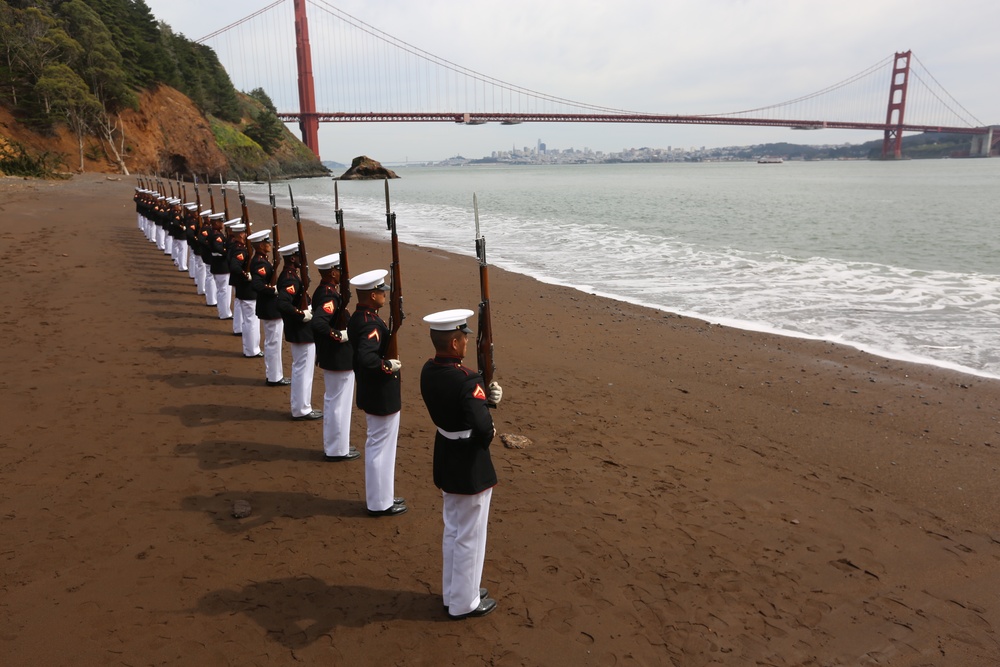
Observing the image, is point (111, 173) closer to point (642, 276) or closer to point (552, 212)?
point (552, 212)

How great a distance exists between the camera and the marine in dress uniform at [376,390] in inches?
198

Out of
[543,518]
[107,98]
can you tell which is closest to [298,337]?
[543,518]

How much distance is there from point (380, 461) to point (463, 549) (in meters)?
1.44

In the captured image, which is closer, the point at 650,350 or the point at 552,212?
the point at 650,350

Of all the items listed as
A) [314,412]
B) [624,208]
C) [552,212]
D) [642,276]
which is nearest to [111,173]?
[552,212]

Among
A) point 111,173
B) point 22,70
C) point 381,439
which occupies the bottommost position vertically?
point 381,439

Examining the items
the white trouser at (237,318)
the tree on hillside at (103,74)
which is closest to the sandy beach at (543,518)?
the white trouser at (237,318)

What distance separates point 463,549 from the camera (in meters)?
3.96

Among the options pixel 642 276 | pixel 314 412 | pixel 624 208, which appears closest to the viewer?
pixel 314 412

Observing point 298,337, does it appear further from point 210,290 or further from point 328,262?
point 210,290

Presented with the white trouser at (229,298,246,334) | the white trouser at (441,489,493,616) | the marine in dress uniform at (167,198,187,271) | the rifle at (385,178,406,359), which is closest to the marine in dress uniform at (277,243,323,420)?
the rifle at (385,178,406,359)

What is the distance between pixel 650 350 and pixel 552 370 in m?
1.89

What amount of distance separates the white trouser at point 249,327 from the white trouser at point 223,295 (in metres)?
2.24

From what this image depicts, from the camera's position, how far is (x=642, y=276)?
17328mm
